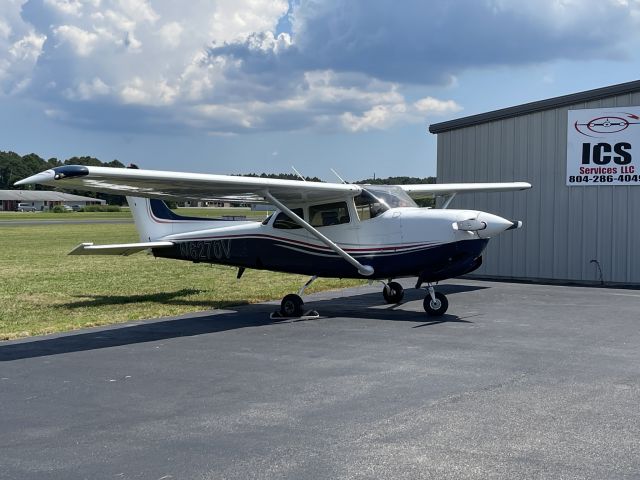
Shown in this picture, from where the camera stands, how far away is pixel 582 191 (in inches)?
677

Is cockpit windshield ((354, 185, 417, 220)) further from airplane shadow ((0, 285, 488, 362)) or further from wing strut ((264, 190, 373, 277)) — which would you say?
airplane shadow ((0, 285, 488, 362))

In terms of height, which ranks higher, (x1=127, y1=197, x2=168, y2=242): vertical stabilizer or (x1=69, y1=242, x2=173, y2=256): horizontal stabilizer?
(x1=127, y1=197, x2=168, y2=242): vertical stabilizer

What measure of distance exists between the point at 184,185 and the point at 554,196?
10.4 metres

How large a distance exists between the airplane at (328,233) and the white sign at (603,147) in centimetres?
600

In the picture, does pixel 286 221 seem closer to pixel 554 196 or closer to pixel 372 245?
pixel 372 245

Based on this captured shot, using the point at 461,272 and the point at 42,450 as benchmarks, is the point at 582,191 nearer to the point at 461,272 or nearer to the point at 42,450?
the point at 461,272

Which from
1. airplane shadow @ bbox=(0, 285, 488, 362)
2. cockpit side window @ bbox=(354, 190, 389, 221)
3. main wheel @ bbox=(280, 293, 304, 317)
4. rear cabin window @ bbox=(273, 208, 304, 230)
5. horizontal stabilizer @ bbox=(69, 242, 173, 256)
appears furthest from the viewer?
horizontal stabilizer @ bbox=(69, 242, 173, 256)

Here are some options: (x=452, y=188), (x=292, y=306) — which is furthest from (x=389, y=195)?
(x=452, y=188)

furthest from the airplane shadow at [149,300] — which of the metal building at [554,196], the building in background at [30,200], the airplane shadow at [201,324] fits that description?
the building in background at [30,200]

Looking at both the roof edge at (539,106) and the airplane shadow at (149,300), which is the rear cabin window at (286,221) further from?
the roof edge at (539,106)

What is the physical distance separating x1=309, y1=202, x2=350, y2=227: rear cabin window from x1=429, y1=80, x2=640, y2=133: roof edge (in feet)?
26.2

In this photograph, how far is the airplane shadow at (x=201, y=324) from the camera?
8.95m

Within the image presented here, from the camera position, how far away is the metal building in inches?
656

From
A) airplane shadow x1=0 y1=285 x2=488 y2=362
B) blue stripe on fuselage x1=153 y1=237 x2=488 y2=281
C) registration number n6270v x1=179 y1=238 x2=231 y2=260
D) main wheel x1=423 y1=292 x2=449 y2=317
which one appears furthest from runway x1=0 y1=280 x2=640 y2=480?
registration number n6270v x1=179 y1=238 x2=231 y2=260
